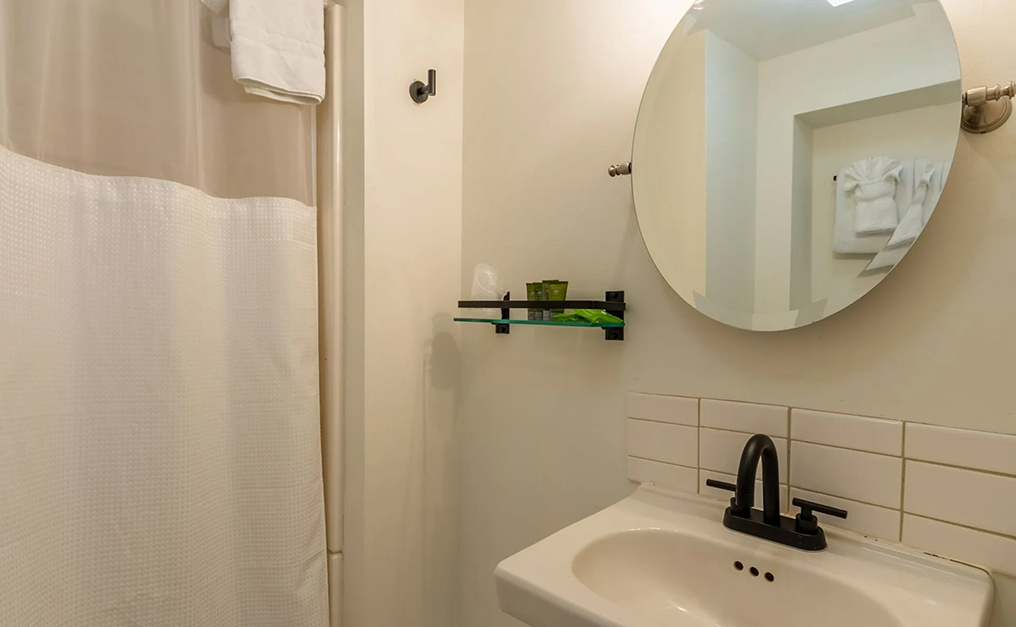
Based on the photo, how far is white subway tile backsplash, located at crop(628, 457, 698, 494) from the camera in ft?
3.56

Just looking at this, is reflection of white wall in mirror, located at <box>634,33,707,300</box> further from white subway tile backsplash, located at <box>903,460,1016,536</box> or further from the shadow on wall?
the shadow on wall

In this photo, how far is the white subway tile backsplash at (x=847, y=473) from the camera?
867mm

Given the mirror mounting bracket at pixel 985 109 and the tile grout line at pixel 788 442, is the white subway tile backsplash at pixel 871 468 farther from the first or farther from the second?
the mirror mounting bracket at pixel 985 109

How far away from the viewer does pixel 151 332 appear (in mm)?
1051

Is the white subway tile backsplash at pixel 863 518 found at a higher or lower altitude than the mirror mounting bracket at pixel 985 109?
lower

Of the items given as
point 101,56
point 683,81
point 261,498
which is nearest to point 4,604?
point 261,498

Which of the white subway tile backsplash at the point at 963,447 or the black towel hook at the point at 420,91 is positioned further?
the black towel hook at the point at 420,91

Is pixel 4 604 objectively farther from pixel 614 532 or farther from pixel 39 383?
pixel 614 532

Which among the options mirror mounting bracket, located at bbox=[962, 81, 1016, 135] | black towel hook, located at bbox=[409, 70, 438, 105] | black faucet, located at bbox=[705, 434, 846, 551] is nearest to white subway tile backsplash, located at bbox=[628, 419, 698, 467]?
black faucet, located at bbox=[705, 434, 846, 551]

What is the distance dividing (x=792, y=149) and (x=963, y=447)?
540 millimetres

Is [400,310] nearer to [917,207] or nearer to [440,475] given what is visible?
[440,475]

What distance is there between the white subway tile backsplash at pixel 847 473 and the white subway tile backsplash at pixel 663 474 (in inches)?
7.5

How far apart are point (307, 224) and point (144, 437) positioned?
1.80 feet

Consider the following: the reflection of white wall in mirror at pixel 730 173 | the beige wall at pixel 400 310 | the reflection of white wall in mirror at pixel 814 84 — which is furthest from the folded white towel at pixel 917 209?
the beige wall at pixel 400 310
